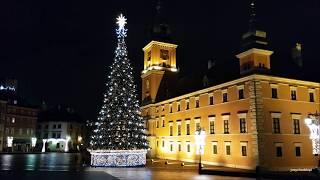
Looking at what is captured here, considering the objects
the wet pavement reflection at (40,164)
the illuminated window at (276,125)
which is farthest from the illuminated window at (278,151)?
the wet pavement reflection at (40,164)

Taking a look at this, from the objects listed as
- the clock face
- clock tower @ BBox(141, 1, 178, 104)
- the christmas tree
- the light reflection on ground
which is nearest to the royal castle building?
the light reflection on ground

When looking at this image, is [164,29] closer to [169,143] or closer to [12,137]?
[169,143]

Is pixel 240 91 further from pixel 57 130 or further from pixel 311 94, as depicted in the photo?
pixel 57 130

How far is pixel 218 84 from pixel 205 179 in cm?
1659

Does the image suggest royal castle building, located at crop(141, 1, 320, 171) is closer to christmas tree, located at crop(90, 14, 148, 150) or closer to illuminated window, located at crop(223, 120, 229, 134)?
illuminated window, located at crop(223, 120, 229, 134)

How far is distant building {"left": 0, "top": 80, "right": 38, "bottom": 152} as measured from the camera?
69.3 meters

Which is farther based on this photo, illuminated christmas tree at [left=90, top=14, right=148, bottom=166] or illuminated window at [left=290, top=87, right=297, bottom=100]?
illuminated window at [left=290, top=87, right=297, bottom=100]

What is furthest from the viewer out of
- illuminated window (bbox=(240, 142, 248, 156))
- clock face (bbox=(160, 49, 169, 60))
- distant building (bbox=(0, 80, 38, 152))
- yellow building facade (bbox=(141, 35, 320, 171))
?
distant building (bbox=(0, 80, 38, 152))

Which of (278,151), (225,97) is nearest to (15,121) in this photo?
(225,97)

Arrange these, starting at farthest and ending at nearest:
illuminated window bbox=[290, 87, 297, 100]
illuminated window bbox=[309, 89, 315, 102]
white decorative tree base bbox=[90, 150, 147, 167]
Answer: illuminated window bbox=[309, 89, 315, 102] → illuminated window bbox=[290, 87, 297, 100] → white decorative tree base bbox=[90, 150, 147, 167]

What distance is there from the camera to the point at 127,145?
30.9 metres

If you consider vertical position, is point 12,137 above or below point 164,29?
below

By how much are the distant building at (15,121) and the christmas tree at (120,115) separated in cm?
4649

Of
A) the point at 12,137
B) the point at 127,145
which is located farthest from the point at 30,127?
the point at 127,145
